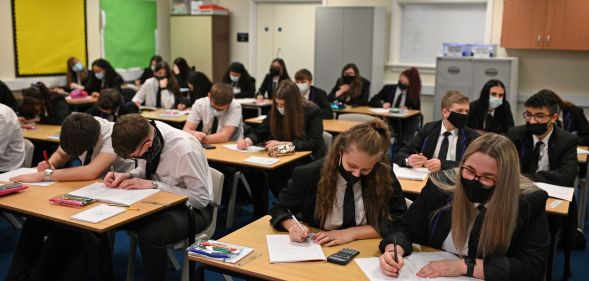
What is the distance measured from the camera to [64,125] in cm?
338

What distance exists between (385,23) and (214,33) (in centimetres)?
313

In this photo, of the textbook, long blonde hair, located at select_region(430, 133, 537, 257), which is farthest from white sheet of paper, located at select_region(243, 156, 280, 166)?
long blonde hair, located at select_region(430, 133, 537, 257)

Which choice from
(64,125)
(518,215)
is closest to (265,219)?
Answer: (518,215)

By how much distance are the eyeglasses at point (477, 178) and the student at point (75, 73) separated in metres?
7.94

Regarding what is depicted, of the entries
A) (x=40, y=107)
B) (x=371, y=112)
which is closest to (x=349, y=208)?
(x=40, y=107)

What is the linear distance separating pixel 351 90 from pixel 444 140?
400cm

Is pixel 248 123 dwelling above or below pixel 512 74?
below

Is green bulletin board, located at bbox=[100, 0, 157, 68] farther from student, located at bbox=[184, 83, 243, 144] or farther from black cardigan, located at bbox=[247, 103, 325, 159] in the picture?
→ black cardigan, located at bbox=[247, 103, 325, 159]

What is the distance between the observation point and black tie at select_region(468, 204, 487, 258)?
7.45ft

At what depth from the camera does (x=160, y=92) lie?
7.55 m

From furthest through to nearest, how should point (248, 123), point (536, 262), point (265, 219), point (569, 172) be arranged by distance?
point (248, 123) < point (569, 172) < point (265, 219) < point (536, 262)

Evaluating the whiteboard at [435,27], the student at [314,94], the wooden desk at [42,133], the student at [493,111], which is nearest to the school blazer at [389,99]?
the student at [314,94]

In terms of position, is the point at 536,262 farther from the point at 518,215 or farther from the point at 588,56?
the point at 588,56

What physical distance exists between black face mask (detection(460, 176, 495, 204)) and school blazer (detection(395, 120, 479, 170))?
70.3 inches
